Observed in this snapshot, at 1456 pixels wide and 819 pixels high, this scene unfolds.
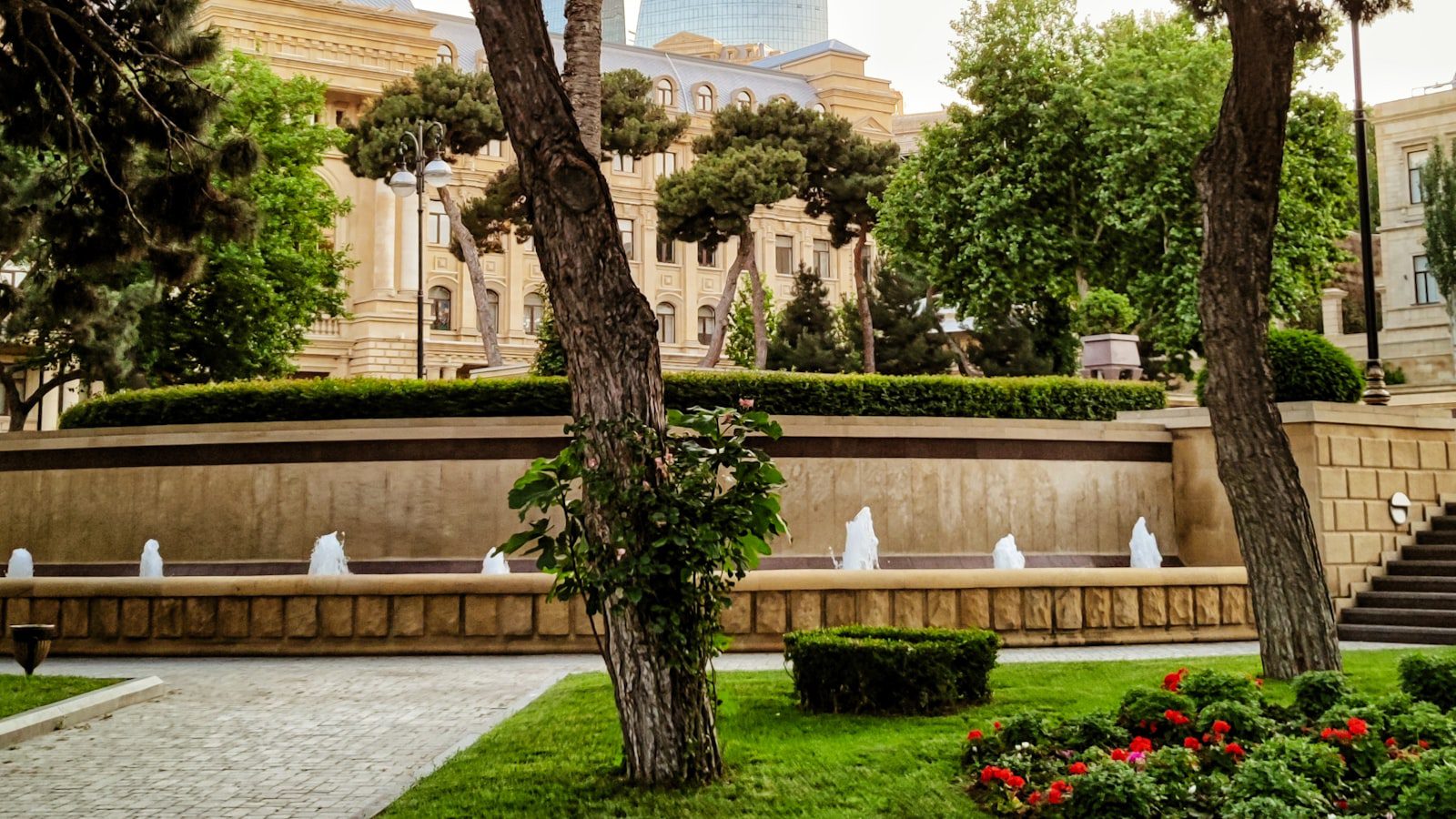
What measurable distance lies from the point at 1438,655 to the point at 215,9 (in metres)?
51.9

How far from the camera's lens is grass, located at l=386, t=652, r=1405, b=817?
7.02 m

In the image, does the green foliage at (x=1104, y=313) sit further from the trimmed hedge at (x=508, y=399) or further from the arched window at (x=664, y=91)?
the arched window at (x=664, y=91)

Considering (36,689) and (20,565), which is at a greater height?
(20,565)

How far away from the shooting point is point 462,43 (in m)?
65.8

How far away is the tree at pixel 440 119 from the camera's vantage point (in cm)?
3759

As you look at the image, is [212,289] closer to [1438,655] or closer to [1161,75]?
[1161,75]

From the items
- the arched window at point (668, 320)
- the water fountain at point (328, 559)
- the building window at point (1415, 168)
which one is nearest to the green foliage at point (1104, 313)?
the water fountain at point (328, 559)

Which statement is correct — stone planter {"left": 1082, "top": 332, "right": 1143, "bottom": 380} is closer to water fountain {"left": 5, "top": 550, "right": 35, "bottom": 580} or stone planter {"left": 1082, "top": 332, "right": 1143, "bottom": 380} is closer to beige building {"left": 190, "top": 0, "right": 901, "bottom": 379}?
water fountain {"left": 5, "top": 550, "right": 35, "bottom": 580}

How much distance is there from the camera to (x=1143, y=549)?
18.6 m

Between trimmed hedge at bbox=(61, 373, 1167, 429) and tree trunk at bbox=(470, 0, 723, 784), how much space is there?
10.4m

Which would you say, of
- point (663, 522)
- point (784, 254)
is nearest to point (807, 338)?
point (784, 254)

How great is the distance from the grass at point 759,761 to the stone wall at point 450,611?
3185mm

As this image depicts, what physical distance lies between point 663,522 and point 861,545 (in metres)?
10.7

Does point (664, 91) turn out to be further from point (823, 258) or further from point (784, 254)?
point (823, 258)
